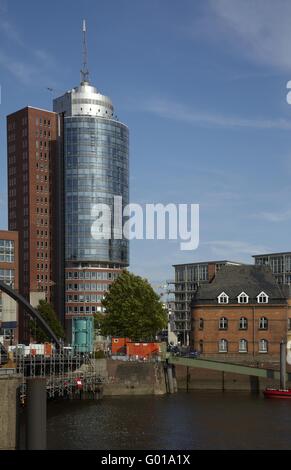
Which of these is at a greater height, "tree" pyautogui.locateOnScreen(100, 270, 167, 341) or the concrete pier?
"tree" pyautogui.locateOnScreen(100, 270, 167, 341)

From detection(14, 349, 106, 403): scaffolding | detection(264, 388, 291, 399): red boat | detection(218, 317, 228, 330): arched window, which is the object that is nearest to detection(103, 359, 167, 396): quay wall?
detection(14, 349, 106, 403): scaffolding

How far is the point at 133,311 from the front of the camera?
12162 centimetres

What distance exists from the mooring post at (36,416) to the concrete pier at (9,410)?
525 inches

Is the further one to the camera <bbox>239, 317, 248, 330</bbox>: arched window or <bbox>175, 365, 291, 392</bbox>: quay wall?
<bbox>239, 317, 248, 330</bbox>: arched window

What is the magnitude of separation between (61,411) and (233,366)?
89.5ft

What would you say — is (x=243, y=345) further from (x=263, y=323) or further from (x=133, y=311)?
(x=133, y=311)

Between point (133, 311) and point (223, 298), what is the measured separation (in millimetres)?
14810

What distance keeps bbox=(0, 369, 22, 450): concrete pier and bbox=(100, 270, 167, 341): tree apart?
65736 mm

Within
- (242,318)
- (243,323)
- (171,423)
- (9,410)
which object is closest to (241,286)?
(242,318)

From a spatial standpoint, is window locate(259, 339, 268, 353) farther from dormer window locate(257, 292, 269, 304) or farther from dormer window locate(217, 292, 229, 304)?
dormer window locate(217, 292, 229, 304)

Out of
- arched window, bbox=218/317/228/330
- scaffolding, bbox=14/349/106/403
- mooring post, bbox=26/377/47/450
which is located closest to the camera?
mooring post, bbox=26/377/47/450

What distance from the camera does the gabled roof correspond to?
11781 centimetres
